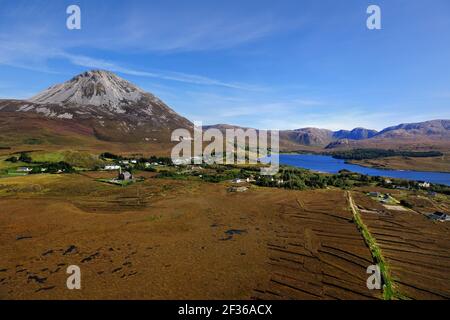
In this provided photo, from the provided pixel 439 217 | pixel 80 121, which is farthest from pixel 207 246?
pixel 80 121

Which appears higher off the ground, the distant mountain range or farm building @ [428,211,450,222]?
the distant mountain range

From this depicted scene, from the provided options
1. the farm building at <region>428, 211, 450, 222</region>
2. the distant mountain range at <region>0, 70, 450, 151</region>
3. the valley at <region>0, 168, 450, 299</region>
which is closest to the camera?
the valley at <region>0, 168, 450, 299</region>

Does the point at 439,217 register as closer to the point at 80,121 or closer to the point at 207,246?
the point at 207,246

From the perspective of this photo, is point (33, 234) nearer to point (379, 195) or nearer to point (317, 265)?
point (317, 265)

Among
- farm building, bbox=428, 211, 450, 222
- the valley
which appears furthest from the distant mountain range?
farm building, bbox=428, 211, 450, 222

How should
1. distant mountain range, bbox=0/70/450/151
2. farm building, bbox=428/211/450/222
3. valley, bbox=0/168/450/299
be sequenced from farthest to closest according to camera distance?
distant mountain range, bbox=0/70/450/151 → farm building, bbox=428/211/450/222 → valley, bbox=0/168/450/299

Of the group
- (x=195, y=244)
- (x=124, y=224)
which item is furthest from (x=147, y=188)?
(x=195, y=244)

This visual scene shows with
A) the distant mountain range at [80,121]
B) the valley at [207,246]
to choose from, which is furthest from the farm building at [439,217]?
the distant mountain range at [80,121]

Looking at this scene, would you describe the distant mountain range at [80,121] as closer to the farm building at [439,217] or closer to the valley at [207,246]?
the valley at [207,246]

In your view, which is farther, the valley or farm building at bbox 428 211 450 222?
farm building at bbox 428 211 450 222

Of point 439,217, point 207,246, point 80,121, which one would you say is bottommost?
point 207,246

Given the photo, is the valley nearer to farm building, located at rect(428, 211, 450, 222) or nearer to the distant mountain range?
farm building, located at rect(428, 211, 450, 222)
